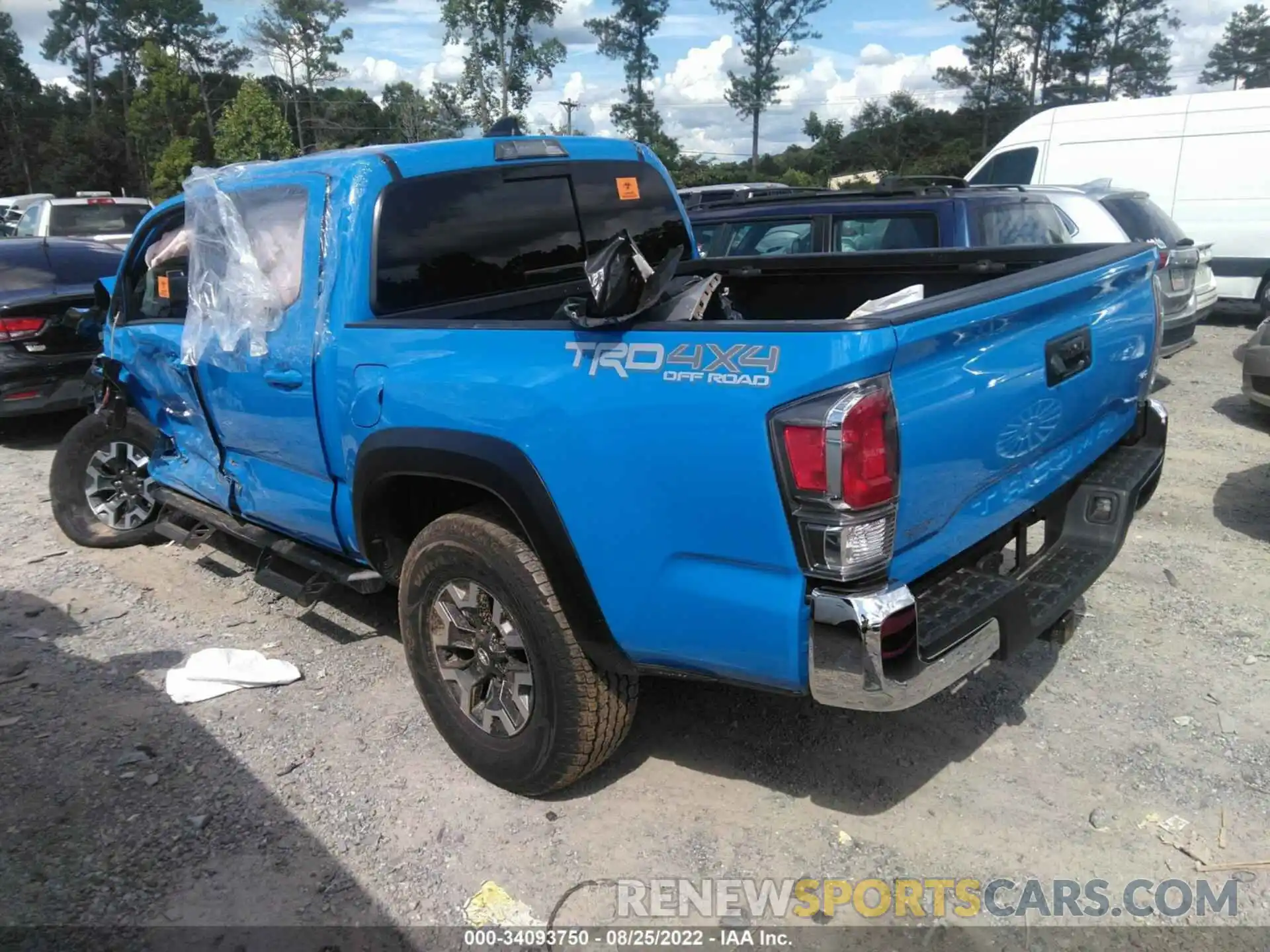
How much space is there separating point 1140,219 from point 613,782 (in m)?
6.93

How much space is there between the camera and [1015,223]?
20.7ft

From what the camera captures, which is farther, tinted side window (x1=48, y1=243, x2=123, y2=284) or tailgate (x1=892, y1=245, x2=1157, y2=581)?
tinted side window (x1=48, y1=243, x2=123, y2=284)

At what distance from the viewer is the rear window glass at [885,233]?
19.8 feet

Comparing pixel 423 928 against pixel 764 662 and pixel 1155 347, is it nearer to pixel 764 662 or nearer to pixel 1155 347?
pixel 764 662

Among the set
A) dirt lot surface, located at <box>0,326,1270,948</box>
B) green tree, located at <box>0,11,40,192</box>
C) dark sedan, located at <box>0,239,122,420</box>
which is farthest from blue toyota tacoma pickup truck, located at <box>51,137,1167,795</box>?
green tree, located at <box>0,11,40,192</box>

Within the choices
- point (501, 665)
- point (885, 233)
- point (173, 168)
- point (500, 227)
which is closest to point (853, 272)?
point (500, 227)

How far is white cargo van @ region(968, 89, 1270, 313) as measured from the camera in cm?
1091

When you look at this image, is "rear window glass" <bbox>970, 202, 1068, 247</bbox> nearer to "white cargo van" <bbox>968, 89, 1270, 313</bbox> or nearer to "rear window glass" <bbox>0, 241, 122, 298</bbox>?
"white cargo van" <bbox>968, 89, 1270, 313</bbox>

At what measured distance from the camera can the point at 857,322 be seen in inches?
86.4

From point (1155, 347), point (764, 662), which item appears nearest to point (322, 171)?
point (764, 662)

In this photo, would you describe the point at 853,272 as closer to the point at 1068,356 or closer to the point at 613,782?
the point at 1068,356

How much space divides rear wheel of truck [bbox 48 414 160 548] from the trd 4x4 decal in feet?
12.9

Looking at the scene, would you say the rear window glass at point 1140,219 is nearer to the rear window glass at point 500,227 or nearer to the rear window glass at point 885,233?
the rear window glass at point 885,233

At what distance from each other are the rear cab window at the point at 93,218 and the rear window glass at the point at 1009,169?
1148cm
